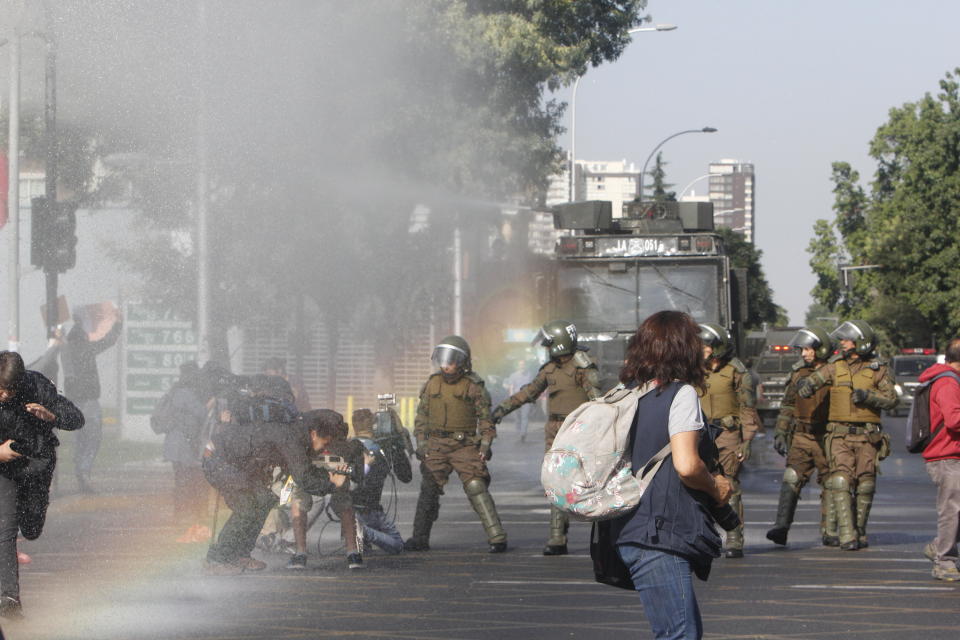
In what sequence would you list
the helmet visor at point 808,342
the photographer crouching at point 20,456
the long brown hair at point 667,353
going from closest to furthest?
the long brown hair at point 667,353
the photographer crouching at point 20,456
the helmet visor at point 808,342

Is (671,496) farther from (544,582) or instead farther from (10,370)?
(544,582)

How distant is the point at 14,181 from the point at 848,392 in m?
10.9

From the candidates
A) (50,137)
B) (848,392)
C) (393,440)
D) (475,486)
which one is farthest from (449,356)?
(50,137)

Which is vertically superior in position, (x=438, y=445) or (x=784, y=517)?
(x=438, y=445)

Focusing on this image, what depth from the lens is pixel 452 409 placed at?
37.9ft

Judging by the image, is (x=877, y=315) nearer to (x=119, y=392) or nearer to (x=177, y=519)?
(x=119, y=392)

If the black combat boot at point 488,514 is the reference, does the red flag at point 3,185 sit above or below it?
above

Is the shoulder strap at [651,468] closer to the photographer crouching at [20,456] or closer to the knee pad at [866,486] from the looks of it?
the photographer crouching at [20,456]

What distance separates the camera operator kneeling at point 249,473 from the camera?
1002 centimetres

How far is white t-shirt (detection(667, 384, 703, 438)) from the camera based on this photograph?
4.84 meters

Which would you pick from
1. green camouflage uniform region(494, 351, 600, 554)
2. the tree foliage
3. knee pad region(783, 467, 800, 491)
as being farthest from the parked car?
green camouflage uniform region(494, 351, 600, 554)

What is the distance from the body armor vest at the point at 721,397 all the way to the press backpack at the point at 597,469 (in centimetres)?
627

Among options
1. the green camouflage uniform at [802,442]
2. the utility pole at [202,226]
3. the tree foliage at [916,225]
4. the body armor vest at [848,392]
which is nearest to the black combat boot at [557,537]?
the green camouflage uniform at [802,442]

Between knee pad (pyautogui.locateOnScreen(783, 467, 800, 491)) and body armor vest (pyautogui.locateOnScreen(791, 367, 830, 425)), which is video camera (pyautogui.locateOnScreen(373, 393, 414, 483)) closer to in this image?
knee pad (pyautogui.locateOnScreen(783, 467, 800, 491))
